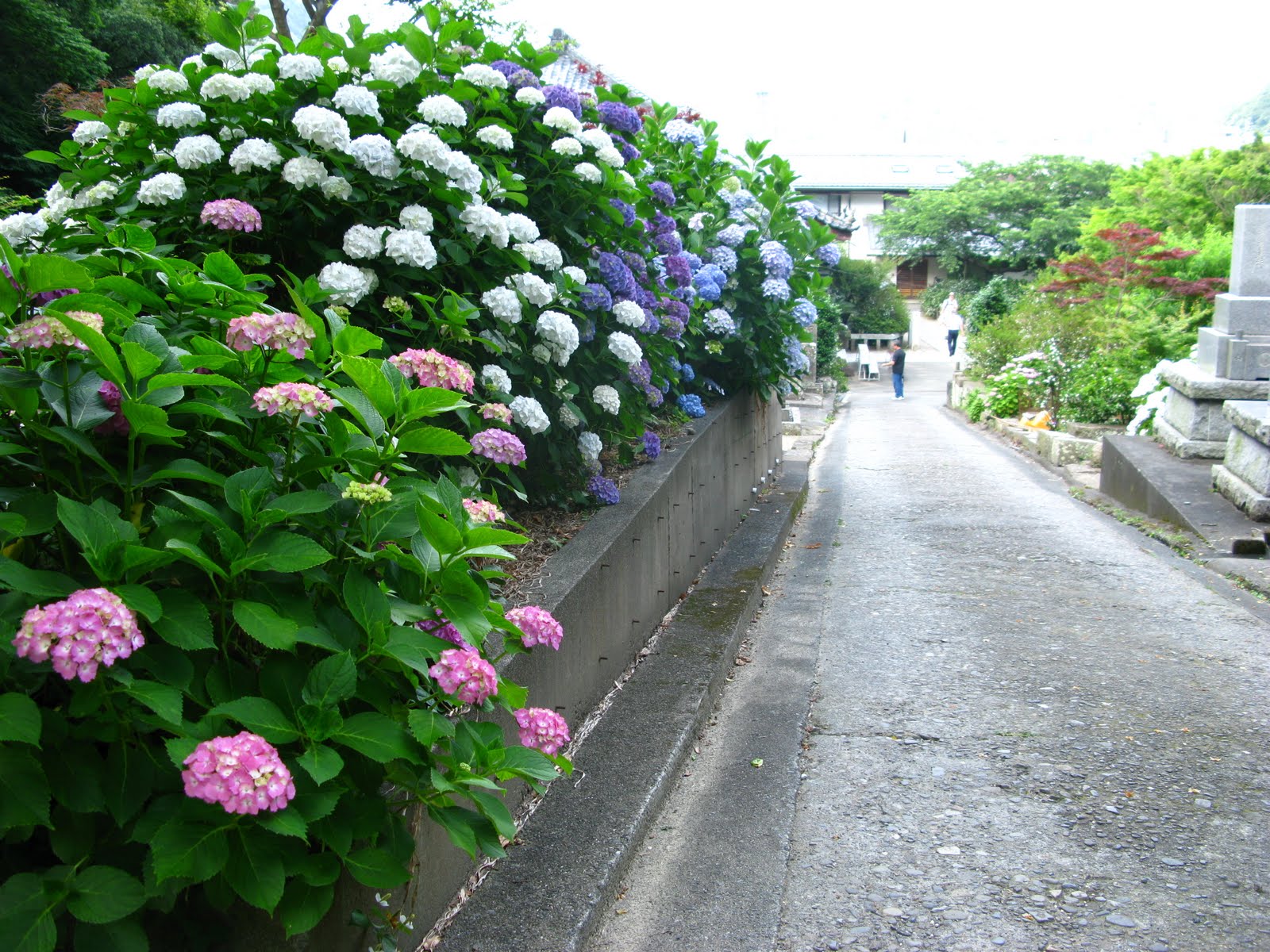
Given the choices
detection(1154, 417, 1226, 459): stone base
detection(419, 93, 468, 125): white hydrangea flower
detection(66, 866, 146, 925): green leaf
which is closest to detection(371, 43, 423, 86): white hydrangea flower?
detection(419, 93, 468, 125): white hydrangea flower

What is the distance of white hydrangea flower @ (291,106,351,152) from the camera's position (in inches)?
137

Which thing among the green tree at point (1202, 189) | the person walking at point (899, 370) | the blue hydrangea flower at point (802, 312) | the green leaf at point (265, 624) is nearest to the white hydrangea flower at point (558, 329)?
the green leaf at point (265, 624)

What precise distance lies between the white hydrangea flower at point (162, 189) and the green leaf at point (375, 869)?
2.54m

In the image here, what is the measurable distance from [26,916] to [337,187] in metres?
2.57

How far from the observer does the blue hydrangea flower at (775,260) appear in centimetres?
706

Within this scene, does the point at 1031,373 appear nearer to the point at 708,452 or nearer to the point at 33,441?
the point at 708,452

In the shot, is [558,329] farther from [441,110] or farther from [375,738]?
[375,738]

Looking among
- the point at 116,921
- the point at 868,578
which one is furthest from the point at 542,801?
the point at 868,578

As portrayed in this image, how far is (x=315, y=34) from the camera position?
416cm

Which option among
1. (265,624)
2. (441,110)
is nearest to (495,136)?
(441,110)

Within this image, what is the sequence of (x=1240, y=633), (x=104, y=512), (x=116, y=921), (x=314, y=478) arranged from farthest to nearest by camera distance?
1. (x=1240, y=633)
2. (x=314, y=478)
3. (x=104, y=512)
4. (x=116, y=921)

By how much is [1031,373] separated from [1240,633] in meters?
14.7

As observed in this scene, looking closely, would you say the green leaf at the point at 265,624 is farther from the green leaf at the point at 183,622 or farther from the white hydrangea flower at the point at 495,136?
the white hydrangea flower at the point at 495,136

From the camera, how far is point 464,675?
1.93 metres
